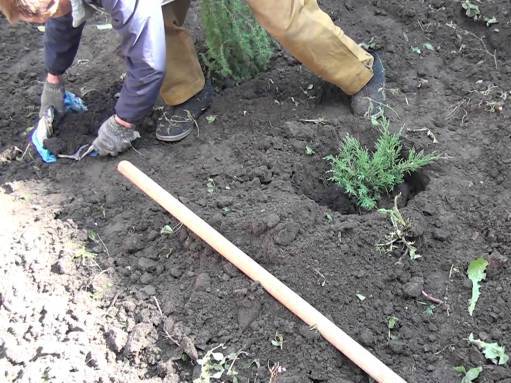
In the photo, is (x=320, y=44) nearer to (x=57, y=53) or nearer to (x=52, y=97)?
(x=57, y=53)

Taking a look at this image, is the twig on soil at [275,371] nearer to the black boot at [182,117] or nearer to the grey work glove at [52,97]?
the black boot at [182,117]

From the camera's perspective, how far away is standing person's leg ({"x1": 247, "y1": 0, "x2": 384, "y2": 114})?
3156mm

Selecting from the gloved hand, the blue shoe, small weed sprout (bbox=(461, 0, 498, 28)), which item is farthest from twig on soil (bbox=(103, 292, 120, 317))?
small weed sprout (bbox=(461, 0, 498, 28))

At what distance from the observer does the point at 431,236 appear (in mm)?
2762

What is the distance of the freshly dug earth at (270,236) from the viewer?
96.1 inches

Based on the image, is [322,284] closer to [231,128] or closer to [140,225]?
[140,225]

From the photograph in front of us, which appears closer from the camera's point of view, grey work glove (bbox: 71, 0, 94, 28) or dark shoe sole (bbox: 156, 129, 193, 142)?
grey work glove (bbox: 71, 0, 94, 28)

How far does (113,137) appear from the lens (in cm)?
329

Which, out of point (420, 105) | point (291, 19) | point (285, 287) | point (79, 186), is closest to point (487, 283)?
point (285, 287)

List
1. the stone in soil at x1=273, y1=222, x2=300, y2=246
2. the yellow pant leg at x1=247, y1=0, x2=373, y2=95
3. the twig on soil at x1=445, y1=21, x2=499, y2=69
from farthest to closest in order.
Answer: the twig on soil at x1=445, y1=21, x2=499, y2=69 < the yellow pant leg at x1=247, y1=0, x2=373, y2=95 < the stone in soil at x1=273, y1=222, x2=300, y2=246

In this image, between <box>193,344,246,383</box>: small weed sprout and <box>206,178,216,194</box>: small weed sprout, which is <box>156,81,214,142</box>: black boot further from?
<box>193,344,246,383</box>: small weed sprout

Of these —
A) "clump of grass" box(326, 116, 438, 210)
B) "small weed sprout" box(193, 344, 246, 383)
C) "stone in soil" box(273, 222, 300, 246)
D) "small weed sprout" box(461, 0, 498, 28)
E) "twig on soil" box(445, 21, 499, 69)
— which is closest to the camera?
"small weed sprout" box(193, 344, 246, 383)

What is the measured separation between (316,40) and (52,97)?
1626 mm

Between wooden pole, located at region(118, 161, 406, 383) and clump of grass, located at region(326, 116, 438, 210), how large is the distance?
2.41 ft
